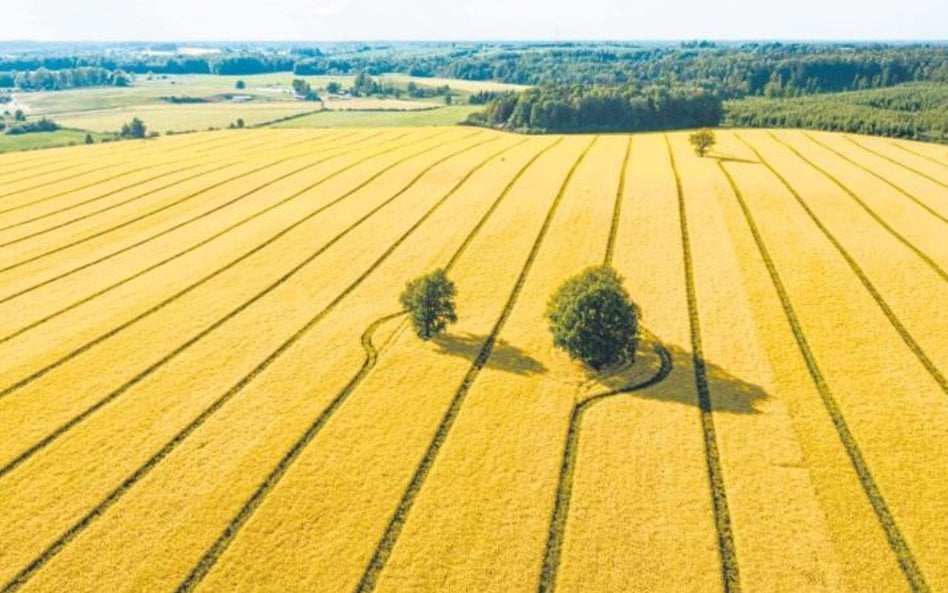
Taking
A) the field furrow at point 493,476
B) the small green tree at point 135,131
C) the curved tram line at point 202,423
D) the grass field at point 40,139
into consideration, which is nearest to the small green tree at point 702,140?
the curved tram line at point 202,423

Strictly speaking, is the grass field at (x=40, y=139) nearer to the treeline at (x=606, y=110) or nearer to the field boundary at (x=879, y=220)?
the treeline at (x=606, y=110)

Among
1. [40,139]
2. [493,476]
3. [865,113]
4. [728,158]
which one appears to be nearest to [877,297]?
[493,476]

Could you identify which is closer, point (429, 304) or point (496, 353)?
point (496, 353)

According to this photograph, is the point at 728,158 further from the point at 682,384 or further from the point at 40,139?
the point at 40,139

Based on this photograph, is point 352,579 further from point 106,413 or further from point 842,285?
point 842,285

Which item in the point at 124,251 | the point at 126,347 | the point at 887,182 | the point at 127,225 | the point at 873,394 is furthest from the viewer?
the point at 887,182

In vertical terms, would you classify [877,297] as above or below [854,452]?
above
